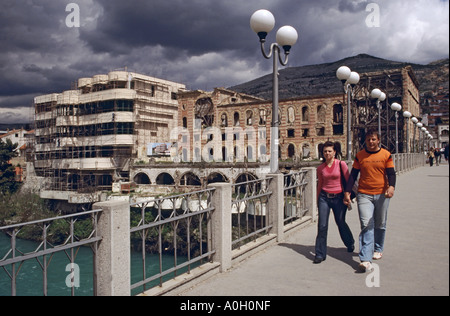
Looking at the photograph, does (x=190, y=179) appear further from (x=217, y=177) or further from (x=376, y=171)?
(x=376, y=171)

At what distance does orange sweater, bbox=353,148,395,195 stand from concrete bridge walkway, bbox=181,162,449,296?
0.70m

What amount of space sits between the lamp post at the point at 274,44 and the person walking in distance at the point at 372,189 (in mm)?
2648

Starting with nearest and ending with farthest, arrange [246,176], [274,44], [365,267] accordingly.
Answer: [365,267]
[274,44]
[246,176]

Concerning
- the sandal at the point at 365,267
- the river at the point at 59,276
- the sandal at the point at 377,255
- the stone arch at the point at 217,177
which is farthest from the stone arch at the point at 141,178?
the sandal at the point at 365,267

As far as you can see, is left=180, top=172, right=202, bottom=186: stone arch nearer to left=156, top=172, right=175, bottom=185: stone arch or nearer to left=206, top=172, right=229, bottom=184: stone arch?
left=206, top=172, right=229, bottom=184: stone arch

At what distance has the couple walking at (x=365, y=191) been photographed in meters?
4.98

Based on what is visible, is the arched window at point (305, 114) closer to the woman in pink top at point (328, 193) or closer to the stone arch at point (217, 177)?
the stone arch at point (217, 177)

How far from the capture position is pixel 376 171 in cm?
501

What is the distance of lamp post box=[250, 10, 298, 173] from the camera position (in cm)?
769

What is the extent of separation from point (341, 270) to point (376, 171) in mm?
1345

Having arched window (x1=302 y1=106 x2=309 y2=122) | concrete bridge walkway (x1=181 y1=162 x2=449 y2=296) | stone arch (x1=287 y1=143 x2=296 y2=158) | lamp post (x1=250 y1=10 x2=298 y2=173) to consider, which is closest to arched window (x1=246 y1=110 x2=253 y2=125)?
stone arch (x1=287 y1=143 x2=296 y2=158)

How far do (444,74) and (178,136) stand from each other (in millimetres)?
51375

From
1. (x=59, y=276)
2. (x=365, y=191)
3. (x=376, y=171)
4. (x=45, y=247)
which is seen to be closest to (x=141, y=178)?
→ (x=59, y=276)

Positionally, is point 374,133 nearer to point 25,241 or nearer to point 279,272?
point 279,272
